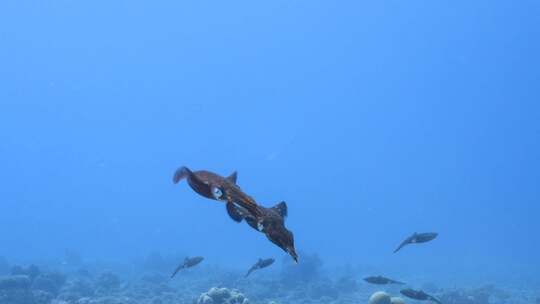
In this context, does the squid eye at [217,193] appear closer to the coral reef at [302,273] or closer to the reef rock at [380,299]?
the reef rock at [380,299]

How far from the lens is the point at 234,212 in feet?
8.46

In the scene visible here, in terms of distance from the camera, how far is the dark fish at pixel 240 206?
2.48m

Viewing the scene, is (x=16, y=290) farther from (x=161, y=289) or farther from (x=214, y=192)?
(x=214, y=192)

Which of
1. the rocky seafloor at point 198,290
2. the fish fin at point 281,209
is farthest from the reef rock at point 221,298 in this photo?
the fish fin at point 281,209

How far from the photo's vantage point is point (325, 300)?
74.9 feet

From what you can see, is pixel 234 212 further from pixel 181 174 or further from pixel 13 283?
pixel 13 283

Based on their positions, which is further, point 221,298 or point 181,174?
point 221,298

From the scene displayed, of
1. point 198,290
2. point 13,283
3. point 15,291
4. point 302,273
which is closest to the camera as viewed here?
point 15,291

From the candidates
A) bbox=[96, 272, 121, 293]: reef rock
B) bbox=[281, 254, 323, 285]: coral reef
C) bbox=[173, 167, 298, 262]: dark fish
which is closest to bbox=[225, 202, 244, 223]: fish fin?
bbox=[173, 167, 298, 262]: dark fish

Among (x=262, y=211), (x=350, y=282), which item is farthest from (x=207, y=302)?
(x=350, y=282)

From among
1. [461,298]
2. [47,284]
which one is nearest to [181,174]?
[461,298]

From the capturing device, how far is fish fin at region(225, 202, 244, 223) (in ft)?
8.41

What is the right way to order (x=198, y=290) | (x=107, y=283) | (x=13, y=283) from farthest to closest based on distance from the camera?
(x=198, y=290), (x=107, y=283), (x=13, y=283)

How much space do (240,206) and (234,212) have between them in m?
0.05
